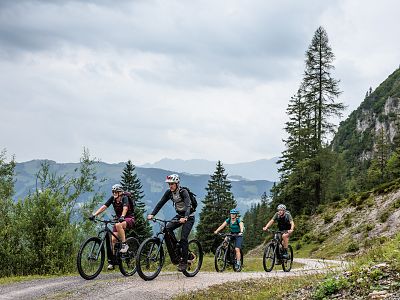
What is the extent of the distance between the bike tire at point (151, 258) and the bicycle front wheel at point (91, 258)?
1351mm

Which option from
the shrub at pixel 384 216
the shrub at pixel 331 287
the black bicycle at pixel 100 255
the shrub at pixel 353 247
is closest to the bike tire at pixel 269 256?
the black bicycle at pixel 100 255

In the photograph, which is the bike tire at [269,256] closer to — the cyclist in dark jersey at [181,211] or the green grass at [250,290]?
the green grass at [250,290]

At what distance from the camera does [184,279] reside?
1243cm

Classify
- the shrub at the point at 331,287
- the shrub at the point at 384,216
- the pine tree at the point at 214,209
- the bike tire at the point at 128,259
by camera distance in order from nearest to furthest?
the shrub at the point at 331,287
the bike tire at the point at 128,259
the shrub at the point at 384,216
the pine tree at the point at 214,209

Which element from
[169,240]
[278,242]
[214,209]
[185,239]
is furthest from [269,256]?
[214,209]

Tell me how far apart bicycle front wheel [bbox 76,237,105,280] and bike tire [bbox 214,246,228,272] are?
5174mm

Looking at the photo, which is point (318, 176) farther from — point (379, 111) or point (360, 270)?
point (379, 111)

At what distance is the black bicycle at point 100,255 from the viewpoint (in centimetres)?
1234

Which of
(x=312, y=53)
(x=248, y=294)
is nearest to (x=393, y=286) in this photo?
(x=248, y=294)

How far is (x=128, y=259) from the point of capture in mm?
13195

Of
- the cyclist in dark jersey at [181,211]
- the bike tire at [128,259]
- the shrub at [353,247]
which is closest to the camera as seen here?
the cyclist in dark jersey at [181,211]

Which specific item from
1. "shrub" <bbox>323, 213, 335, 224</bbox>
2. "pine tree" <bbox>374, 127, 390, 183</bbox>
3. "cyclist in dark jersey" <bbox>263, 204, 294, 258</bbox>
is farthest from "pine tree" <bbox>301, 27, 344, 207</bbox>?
"pine tree" <bbox>374, 127, 390, 183</bbox>

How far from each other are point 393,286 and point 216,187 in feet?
187

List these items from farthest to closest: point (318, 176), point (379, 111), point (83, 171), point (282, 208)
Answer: point (379, 111) < point (318, 176) < point (83, 171) < point (282, 208)
